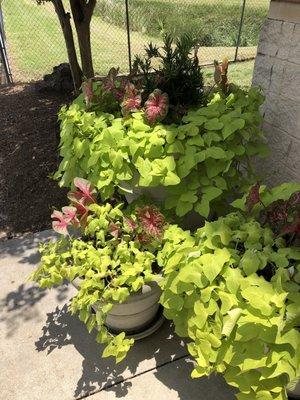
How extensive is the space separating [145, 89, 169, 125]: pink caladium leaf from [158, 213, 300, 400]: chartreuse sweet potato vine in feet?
2.86

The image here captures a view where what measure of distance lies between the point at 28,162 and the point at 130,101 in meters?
2.35

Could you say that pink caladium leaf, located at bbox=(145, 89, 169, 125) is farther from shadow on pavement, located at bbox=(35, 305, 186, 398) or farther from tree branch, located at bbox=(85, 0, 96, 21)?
tree branch, located at bbox=(85, 0, 96, 21)

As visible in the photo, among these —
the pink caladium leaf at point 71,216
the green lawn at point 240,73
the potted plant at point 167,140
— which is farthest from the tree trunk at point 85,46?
the pink caladium leaf at point 71,216

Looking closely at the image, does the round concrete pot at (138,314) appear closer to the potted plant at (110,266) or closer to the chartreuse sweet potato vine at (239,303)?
the potted plant at (110,266)

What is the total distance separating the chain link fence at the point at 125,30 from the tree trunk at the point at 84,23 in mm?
3628

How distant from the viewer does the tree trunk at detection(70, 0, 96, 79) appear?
484 centimetres

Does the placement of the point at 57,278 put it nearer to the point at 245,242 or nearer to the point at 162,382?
the point at 162,382

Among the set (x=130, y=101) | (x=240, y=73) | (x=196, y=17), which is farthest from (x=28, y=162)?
(x=196, y=17)

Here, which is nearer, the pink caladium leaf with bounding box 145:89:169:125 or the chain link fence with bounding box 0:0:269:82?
the pink caladium leaf with bounding box 145:89:169:125

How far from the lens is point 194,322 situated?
179cm

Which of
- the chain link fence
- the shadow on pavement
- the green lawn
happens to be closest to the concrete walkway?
the shadow on pavement

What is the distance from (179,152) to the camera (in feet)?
7.92

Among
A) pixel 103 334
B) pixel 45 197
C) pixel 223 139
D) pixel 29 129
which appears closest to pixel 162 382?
pixel 103 334

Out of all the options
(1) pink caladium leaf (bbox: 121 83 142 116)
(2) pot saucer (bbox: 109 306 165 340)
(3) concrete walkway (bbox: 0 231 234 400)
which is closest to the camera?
(3) concrete walkway (bbox: 0 231 234 400)
